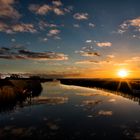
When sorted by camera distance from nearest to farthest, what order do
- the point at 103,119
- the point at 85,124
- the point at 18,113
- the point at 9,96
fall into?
the point at 85,124
the point at 103,119
the point at 18,113
the point at 9,96

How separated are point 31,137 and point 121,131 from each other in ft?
24.8

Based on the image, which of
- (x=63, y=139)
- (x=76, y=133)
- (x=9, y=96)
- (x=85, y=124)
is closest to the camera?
(x=63, y=139)

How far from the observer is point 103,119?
80.7 ft

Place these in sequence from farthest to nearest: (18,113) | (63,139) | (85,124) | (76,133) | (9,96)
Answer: (9,96) → (18,113) → (85,124) → (76,133) → (63,139)

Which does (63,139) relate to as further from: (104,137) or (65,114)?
(65,114)

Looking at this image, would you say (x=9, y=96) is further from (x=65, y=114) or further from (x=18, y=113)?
(x=65, y=114)

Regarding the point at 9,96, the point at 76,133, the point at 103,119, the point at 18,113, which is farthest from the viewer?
the point at 9,96

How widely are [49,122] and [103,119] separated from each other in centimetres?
585

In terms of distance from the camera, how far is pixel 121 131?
765 inches

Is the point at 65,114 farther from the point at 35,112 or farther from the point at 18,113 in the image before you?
the point at 18,113

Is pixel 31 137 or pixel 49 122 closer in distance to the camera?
pixel 31 137

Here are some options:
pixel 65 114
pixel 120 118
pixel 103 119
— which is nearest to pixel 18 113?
pixel 65 114

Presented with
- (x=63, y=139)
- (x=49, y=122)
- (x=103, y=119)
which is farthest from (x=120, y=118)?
(x=63, y=139)

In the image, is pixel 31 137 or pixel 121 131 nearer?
pixel 31 137
